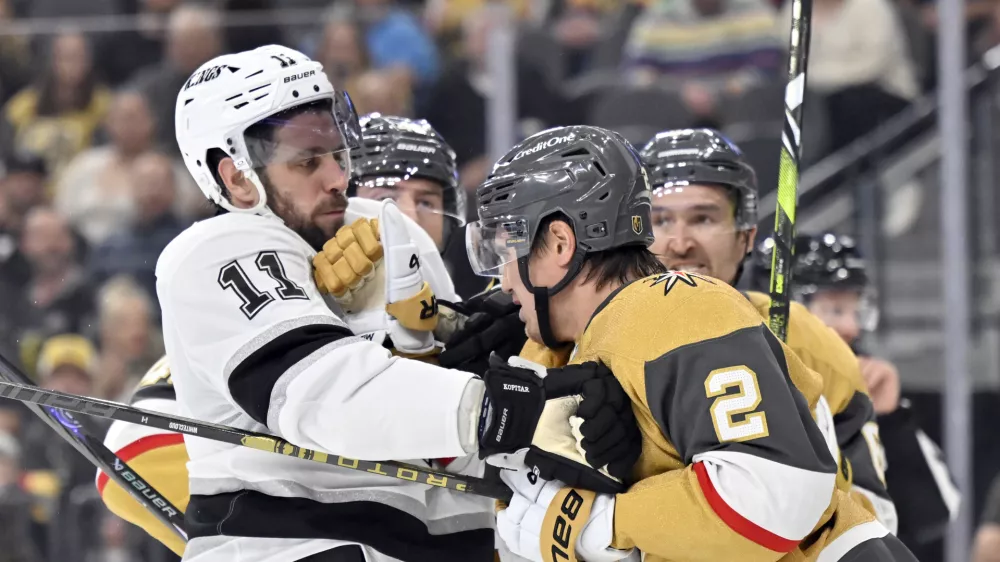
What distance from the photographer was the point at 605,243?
199 cm

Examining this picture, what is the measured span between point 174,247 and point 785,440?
1.03 m

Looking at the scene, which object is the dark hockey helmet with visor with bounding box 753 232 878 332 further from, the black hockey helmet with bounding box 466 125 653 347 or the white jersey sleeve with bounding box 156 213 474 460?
the white jersey sleeve with bounding box 156 213 474 460

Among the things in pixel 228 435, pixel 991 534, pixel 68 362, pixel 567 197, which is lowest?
pixel 991 534

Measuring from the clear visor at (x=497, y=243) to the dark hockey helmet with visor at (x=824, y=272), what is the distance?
1393 mm

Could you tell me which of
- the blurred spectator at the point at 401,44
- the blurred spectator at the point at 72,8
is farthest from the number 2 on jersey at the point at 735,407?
the blurred spectator at the point at 72,8

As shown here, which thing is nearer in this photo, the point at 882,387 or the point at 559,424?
the point at 559,424

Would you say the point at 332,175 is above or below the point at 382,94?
above

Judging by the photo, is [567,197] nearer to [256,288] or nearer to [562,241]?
[562,241]

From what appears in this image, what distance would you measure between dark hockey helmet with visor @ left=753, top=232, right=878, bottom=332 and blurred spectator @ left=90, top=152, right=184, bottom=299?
6.16 ft

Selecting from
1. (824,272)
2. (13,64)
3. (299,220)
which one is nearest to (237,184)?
(299,220)

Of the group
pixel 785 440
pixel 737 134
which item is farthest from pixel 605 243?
pixel 737 134

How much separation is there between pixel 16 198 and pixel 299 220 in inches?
106

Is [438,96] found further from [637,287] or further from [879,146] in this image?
[637,287]

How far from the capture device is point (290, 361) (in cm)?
195
